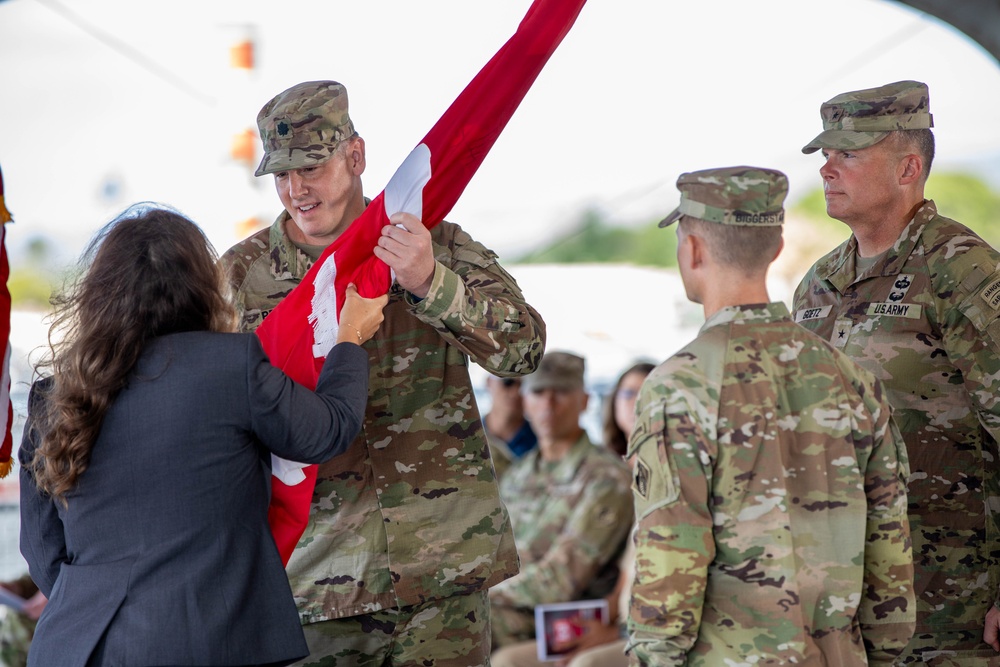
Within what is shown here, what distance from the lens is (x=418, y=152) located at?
235cm

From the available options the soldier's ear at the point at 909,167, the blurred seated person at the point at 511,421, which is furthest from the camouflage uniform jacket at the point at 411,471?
the blurred seated person at the point at 511,421

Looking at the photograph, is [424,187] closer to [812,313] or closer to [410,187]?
[410,187]

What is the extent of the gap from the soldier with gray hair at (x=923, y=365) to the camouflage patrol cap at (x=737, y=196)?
751mm

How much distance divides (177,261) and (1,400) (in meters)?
0.69

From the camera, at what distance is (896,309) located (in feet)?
8.49

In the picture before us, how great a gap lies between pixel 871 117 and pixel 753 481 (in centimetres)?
114

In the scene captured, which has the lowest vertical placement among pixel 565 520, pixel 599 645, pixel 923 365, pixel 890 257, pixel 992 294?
pixel 599 645

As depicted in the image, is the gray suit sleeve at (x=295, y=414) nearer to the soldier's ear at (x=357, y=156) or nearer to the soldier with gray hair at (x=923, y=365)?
the soldier's ear at (x=357, y=156)

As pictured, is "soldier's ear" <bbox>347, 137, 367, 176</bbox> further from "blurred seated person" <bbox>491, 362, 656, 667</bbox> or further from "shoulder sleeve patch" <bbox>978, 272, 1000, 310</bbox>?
"blurred seated person" <bbox>491, 362, 656, 667</bbox>

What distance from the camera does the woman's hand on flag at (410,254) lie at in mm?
2139

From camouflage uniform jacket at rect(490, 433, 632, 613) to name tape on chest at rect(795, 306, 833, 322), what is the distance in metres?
1.62

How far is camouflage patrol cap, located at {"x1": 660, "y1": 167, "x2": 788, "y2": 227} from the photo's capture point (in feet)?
6.19

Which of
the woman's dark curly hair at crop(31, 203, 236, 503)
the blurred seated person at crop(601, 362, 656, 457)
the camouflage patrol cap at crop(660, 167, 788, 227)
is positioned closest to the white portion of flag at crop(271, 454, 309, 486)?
the woman's dark curly hair at crop(31, 203, 236, 503)

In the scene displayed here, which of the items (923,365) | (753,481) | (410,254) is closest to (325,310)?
(410,254)
